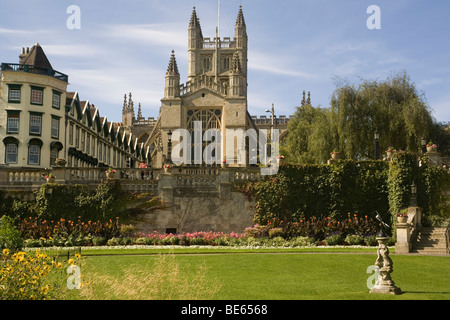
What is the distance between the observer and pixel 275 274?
810 inches

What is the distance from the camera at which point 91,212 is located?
36.1m

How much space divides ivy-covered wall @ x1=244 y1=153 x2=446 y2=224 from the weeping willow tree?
9.21 m

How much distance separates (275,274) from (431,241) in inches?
499

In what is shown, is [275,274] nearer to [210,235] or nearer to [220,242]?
[220,242]

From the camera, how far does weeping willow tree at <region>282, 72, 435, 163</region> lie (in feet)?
151

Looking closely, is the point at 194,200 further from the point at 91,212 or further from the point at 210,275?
the point at 210,275

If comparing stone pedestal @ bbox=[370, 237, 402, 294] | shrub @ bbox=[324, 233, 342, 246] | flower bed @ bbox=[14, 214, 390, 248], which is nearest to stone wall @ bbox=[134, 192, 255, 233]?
flower bed @ bbox=[14, 214, 390, 248]

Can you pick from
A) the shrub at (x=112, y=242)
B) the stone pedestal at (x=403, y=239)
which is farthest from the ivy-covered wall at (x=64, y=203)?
the stone pedestal at (x=403, y=239)

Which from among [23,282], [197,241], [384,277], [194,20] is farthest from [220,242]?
[194,20]

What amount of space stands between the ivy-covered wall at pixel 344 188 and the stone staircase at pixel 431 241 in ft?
15.8

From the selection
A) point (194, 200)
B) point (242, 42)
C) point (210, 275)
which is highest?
point (242, 42)

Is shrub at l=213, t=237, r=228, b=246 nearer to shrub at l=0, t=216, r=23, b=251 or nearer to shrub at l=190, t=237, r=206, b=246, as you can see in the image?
shrub at l=190, t=237, r=206, b=246
